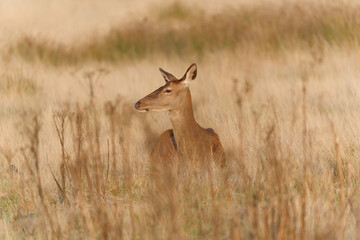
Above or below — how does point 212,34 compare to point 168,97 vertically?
above

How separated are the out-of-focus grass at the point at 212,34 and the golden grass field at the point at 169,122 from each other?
38 millimetres

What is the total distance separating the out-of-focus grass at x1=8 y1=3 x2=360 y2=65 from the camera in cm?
1178

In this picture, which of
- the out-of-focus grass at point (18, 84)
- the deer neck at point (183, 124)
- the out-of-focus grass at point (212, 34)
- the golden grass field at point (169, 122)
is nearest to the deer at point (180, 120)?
the deer neck at point (183, 124)

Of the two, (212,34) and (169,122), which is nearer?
(169,122)

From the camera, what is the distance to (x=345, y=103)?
7.52 metres

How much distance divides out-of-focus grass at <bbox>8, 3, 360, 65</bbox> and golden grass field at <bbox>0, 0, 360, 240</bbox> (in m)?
0.04

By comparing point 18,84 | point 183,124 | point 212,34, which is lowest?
point 183,124

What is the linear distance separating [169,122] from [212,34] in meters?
6.05

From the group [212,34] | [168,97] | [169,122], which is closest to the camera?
[168,97]

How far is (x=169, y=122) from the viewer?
7.52 meters

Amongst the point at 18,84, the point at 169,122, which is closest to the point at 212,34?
the point at 18,84

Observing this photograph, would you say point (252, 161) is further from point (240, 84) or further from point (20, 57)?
point (20, 57)

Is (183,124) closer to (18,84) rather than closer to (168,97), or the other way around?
(168,97)

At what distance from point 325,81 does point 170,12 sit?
738 cm
